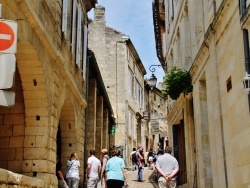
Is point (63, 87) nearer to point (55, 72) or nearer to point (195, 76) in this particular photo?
point (55, 72)

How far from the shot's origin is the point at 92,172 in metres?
10.3

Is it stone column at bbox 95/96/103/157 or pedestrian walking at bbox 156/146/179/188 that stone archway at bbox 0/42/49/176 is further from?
stone column at bbox 95/96/103/157

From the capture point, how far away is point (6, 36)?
4102 millimetres

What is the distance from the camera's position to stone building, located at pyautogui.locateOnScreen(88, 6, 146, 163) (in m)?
26.5

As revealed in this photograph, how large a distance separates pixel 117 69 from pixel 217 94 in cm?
1881

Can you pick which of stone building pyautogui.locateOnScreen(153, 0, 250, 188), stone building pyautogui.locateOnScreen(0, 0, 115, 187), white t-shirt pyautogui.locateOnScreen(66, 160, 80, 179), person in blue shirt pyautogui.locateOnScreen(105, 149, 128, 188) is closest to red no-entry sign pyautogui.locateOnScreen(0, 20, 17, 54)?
stone building pyautogui.locateOnScreen(0, 0, 115, 187)

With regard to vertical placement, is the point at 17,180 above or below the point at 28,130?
below

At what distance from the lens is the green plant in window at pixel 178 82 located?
1248 cm

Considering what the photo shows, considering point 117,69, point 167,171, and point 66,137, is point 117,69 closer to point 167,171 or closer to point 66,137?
point 66,137

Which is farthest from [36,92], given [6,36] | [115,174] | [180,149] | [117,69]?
[117,69]

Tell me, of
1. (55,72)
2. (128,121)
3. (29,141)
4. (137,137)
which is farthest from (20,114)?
(137,137)

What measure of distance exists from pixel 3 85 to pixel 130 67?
1008 inches

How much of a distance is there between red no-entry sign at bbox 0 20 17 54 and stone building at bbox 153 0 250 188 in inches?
140

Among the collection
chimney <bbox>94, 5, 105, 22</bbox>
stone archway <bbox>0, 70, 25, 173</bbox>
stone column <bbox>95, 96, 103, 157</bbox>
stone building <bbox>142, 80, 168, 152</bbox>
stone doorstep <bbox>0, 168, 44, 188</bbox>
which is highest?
chimney <bbox>94, 5, 105, 22</bbox>
